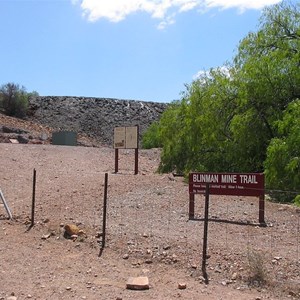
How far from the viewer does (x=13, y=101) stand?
5791cm

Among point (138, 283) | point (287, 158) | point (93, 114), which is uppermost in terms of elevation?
point (93, 114)

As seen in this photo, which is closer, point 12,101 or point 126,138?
point 126,138

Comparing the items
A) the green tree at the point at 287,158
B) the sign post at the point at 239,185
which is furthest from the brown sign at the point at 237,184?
the green tree at the point at 287,158

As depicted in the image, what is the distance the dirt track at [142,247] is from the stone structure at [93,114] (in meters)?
43.5

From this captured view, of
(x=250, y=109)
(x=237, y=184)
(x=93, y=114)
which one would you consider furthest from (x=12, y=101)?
(x=237, y=184)

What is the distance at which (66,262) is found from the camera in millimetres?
8594

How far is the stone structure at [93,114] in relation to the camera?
197ft

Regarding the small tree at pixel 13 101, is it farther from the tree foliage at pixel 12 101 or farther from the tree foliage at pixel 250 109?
the tree foliage at pixel 250 109

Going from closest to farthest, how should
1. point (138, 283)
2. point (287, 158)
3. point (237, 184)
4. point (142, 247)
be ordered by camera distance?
point (138, 283) → point (142, 247) → point (237, 184) → point (287, 158)

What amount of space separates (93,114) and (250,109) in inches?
1842

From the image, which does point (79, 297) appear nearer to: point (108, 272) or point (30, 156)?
point (108, 272)

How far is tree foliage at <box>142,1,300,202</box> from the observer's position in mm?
16719

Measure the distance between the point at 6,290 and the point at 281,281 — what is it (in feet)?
12.0

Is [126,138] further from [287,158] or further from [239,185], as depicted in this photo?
[239,185]
